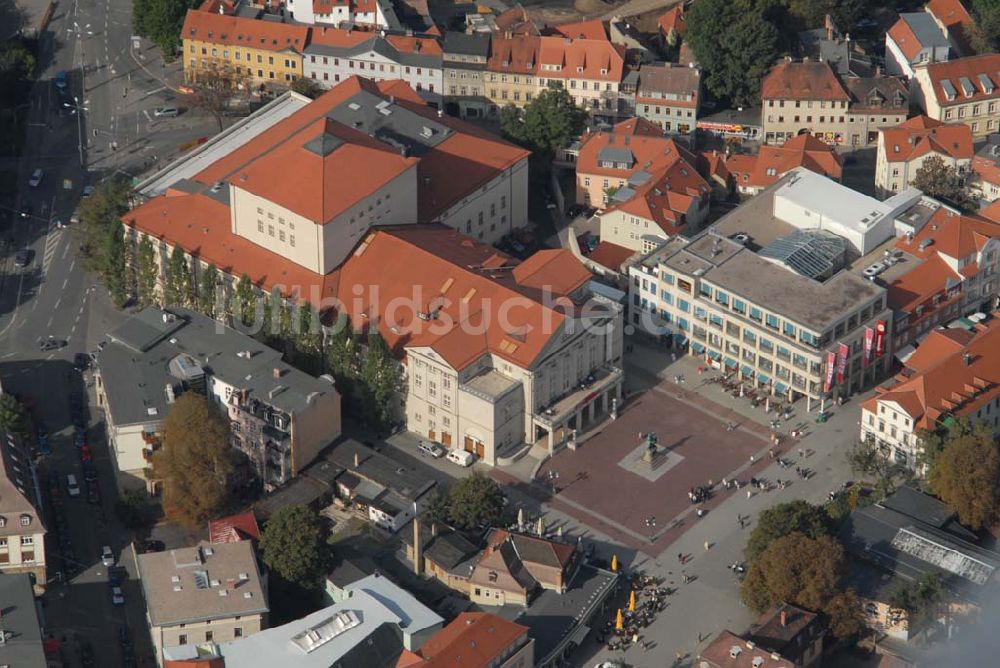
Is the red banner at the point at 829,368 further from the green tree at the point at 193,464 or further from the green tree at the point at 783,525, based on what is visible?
the green tree at the point at 193,464

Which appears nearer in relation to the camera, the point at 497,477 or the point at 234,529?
the point at 234,529

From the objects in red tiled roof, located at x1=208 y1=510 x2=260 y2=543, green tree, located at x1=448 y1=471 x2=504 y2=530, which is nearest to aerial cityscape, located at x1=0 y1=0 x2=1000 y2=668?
green tree, located at x1=448 y1=471 x2=504 y2=530

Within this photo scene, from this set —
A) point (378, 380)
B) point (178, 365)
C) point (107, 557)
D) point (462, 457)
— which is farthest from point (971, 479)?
point (107, 557)

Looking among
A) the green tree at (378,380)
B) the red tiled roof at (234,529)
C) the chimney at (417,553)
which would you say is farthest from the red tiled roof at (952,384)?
the red tiled roof at (234,529)

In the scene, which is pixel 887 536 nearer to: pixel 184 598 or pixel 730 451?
pixel 730 451

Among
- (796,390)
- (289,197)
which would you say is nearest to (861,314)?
(796,390)

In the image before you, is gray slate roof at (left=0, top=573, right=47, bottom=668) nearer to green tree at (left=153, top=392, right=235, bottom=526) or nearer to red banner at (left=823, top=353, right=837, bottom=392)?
green tree at (left=153, top=392, right=235, bottom=526)

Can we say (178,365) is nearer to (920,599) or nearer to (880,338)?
(880,338)
